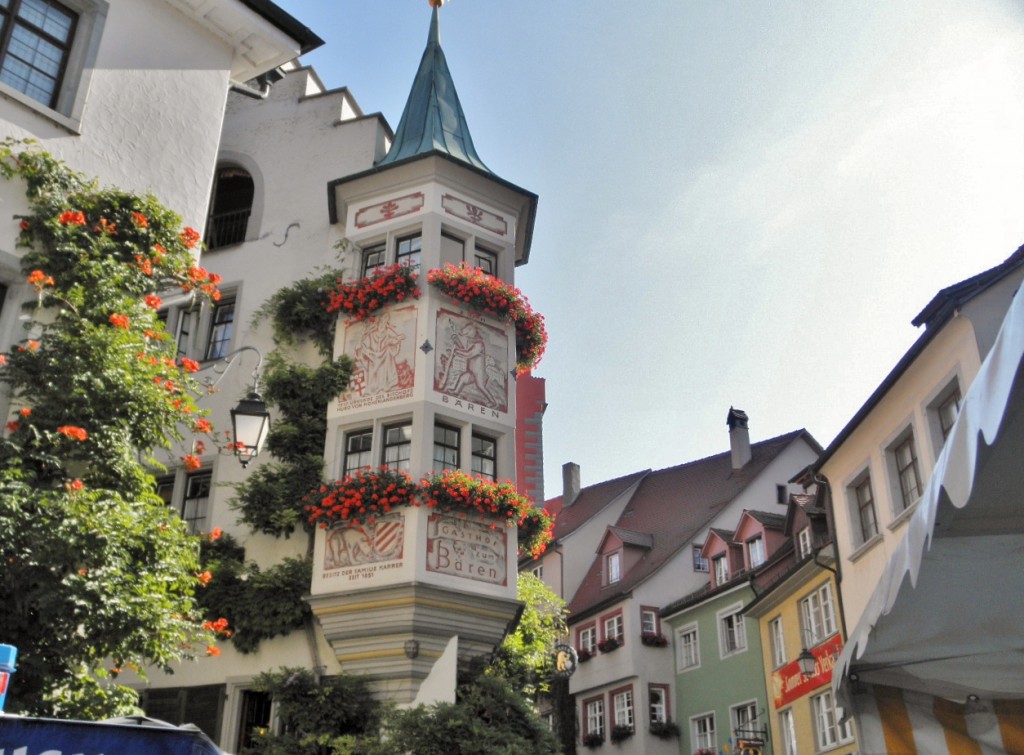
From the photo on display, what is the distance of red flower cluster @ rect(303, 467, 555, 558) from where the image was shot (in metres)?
15.3

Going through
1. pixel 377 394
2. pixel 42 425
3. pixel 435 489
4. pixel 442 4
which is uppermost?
pixel 442 4

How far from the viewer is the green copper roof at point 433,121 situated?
19062 millimetres

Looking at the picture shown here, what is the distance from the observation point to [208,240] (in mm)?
20109

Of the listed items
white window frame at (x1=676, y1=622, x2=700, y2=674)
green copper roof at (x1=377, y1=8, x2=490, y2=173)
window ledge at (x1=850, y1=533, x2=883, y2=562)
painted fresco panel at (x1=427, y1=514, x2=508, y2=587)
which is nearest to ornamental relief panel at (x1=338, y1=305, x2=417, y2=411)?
painted fresco panel at (x1=427, y1=514, x2=508, y2=587)

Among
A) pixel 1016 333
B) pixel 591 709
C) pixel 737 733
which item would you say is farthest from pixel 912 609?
pixel 591 709

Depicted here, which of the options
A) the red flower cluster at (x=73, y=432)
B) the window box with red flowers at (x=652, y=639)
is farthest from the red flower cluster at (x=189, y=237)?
the window box with red flowers at (x=652, y=639)

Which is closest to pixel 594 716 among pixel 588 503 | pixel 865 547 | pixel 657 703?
pixel 657 703

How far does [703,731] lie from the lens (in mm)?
33938

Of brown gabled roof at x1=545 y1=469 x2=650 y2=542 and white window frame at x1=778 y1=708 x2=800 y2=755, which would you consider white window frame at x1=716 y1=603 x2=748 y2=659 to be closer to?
white window frame at x1=778 y1=708 x2=800 y2=755

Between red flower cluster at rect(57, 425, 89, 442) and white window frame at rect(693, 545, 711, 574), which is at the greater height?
white window frame at rect(693, 545, 711, 574)

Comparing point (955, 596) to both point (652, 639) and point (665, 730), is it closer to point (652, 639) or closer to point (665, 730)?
point (665, 730)

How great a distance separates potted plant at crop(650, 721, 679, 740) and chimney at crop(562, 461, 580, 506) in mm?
14407

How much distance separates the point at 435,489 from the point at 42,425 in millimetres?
6583

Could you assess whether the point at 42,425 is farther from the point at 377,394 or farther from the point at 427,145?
→ the point at 427,145
